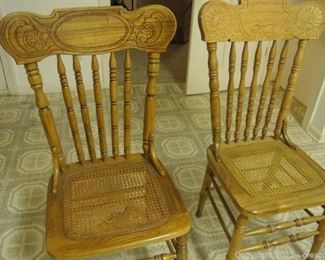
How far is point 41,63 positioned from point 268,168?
6.17 ft

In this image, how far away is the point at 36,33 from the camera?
0.88 m

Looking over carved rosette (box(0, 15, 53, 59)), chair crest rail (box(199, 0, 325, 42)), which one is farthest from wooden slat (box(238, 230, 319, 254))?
carved rosette (box(0, 15, 53, 59))

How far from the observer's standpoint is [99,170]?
1109mm

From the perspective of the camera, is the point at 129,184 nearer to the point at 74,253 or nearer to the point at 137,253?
the point at 74,253

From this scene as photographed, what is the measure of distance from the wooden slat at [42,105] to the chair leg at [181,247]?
0.48 metres

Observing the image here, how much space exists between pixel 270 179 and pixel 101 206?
598 mm

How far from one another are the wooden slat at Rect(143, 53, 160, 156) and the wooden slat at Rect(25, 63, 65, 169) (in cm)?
31

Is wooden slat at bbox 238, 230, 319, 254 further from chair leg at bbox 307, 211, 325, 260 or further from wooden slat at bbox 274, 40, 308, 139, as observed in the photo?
wooden slat at bbox 274, 40, 308, 139

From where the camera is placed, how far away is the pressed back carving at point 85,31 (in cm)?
87

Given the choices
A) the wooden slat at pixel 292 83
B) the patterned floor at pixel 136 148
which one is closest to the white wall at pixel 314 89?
the patterned floor at pixel 136 148

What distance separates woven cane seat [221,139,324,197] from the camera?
1.07 m

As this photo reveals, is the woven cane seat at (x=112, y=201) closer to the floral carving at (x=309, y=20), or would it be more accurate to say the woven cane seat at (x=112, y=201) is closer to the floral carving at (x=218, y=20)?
the floral carving at (x=218, y=20)

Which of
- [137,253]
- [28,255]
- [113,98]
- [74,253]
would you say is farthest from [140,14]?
[28,255]

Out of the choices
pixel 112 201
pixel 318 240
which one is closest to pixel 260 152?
pixel 318 240
